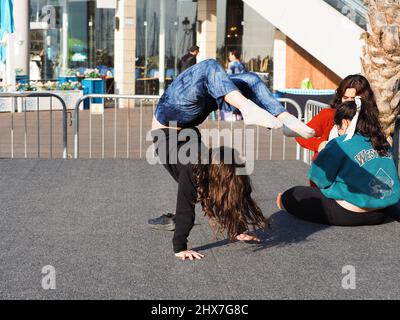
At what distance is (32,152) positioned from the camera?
1267cm

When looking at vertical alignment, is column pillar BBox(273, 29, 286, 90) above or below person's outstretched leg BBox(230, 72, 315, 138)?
below

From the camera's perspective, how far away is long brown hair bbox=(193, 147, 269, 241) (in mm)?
5398

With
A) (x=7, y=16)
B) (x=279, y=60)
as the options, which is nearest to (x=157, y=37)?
(x=279, y=60)

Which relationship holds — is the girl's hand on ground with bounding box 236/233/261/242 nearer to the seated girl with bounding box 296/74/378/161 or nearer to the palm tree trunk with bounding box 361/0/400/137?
the seated girl with bounding box 296/74/378/161

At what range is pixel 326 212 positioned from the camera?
6539 mm

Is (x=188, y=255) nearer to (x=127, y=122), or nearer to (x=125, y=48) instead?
(x=127, y=122)

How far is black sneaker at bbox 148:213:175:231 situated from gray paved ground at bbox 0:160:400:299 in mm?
69

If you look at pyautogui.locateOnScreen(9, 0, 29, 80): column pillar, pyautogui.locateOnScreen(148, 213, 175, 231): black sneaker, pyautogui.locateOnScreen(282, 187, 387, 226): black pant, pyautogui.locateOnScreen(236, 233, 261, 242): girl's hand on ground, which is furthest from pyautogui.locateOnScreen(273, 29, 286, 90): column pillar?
pyautogui.locateOnScreen(236, 233, 261, 242): girl's hand on ground

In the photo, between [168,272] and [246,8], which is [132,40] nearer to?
[246,8]

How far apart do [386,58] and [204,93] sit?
394cm

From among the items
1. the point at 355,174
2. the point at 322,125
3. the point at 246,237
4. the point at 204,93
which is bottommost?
the point at 246,237

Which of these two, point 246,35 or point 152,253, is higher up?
point 246,35

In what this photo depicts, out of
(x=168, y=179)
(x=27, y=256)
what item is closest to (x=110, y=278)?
(x=27, y=256)

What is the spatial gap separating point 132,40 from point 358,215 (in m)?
17.8
